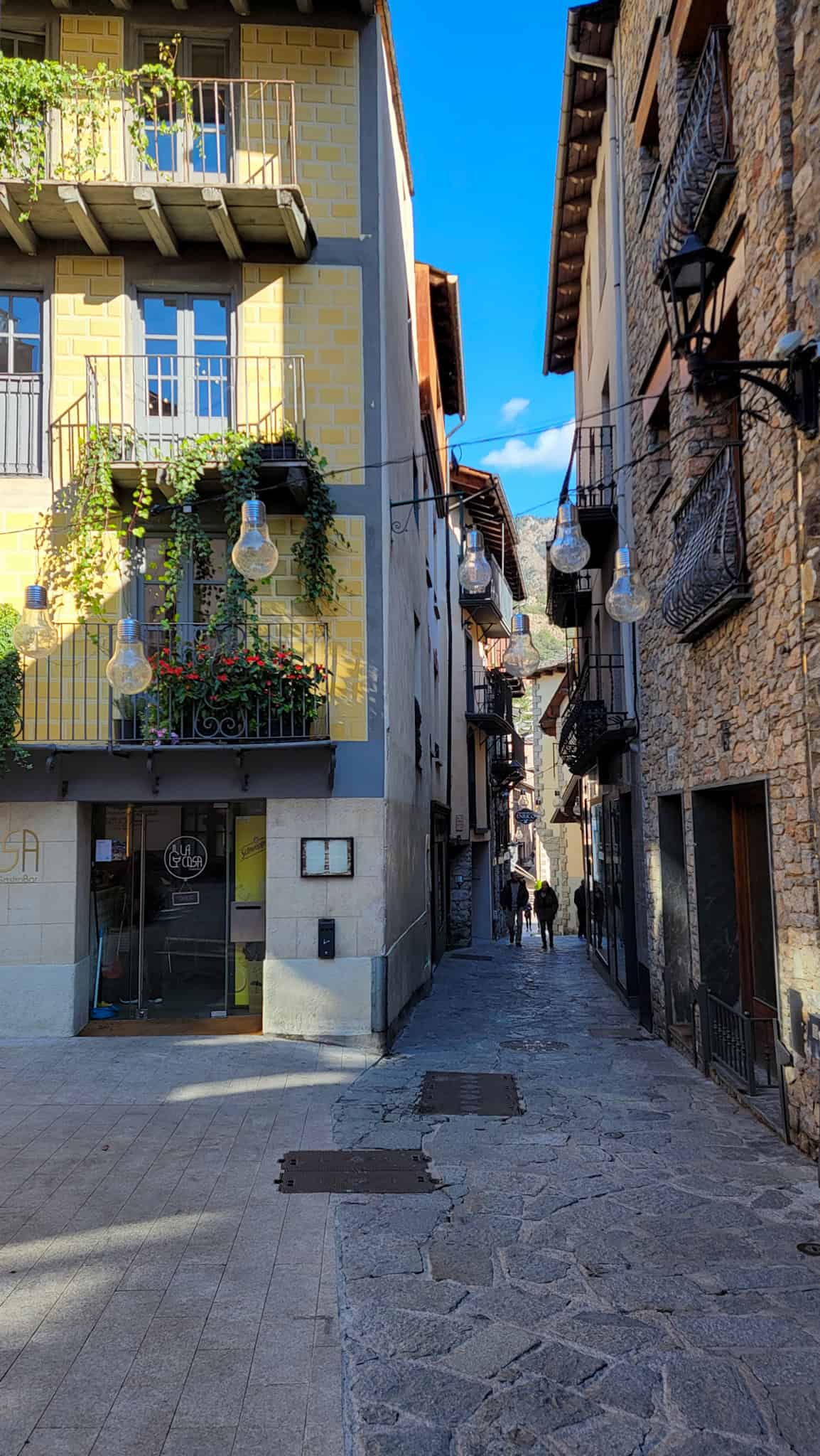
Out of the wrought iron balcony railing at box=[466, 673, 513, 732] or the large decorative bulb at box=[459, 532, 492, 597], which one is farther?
the wrought iron balcony railing at box=[466, 673, 513, 732]

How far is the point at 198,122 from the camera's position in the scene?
1141 centimetres

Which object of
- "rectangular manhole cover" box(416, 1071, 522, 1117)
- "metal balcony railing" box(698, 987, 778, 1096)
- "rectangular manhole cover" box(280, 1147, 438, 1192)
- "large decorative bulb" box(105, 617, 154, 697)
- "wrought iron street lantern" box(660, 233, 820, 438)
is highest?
"wrought iron street lantern" box(660, 233, 820, 438)

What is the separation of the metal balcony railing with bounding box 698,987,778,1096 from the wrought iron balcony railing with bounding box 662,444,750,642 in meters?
3.09

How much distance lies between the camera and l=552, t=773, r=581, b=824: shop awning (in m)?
25.8

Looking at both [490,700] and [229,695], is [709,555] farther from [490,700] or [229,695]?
[490,700]

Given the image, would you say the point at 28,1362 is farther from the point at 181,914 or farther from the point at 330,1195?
the point at 181,914

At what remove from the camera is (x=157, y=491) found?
35.8ft

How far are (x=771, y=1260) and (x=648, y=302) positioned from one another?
987cm

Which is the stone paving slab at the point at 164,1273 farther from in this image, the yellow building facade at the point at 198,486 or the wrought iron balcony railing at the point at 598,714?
the wrought iron balcony railing at the point at 598,714

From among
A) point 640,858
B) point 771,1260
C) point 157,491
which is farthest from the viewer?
point 640,858

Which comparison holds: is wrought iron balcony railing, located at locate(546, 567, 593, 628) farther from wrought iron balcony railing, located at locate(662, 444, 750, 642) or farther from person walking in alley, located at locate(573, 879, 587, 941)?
wrought iron balcony railing, located at locate(662, 444, 750, 642)

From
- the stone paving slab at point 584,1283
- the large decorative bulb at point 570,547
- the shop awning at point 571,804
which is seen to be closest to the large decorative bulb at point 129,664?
the large decorative bulb at point 570,547

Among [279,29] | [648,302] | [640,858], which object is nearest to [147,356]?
[279,29]

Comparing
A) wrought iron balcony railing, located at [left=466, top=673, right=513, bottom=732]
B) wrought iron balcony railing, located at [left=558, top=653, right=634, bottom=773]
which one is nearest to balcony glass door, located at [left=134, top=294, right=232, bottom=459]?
wrought iron balcony railing, located at [left=558, top=653, right=634, bottom=773]
